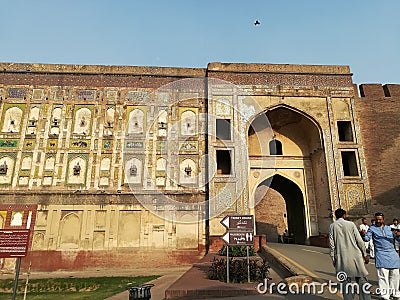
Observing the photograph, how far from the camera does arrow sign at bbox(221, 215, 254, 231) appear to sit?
23.6 feet

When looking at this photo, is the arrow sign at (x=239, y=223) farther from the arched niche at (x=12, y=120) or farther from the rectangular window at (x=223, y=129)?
the arched niche at (x=12, y=120)

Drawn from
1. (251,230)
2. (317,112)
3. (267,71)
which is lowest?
(251,230)

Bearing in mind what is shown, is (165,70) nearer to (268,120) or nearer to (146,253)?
(268,120)

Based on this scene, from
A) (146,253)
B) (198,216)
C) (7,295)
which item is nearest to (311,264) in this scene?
(198,216)

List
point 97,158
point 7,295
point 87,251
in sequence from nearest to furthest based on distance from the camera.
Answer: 1. point 7,295
2. point 87,251
3. point 97,158

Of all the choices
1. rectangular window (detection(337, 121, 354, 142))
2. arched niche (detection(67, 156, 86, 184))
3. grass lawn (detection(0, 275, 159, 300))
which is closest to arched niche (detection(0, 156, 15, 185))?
arched niche (detection(67, 156, 86, 184))

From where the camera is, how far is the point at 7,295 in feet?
32.9

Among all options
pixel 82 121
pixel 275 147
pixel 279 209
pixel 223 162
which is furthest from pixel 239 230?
pixel 279 209

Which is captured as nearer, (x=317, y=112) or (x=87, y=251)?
(x=87, y=251)

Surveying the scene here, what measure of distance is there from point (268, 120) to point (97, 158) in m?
8.91

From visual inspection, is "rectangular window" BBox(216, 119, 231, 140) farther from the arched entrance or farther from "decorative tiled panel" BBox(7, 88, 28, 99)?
"decorative tiled panel" BBox(7, 88, 28, 99)

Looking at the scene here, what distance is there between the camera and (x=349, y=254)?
4.19 metres

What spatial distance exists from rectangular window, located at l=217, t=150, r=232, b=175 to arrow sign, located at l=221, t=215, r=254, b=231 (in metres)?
8.12

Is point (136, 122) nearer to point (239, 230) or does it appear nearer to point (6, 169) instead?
point (6, 169)
